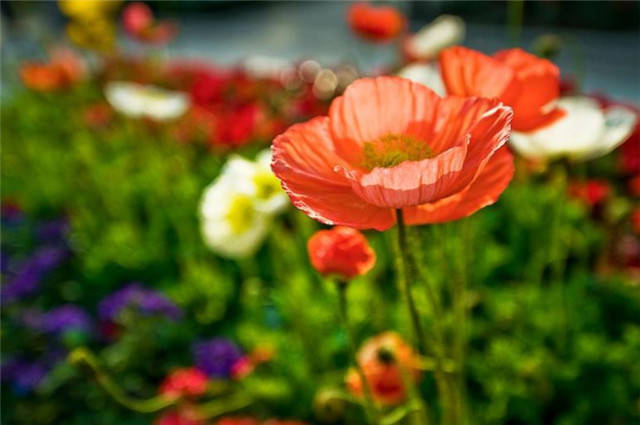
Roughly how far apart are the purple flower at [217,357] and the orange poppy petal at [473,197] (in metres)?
0.75

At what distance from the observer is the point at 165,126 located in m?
2.30

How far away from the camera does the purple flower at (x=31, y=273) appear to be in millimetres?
1556

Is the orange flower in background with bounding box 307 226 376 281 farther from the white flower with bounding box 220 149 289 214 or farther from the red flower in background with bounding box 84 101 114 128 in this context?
the red flower in background with bounding box 84 101 114 128

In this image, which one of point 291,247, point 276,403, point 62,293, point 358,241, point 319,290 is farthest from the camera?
point 62,293

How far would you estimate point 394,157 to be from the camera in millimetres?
493

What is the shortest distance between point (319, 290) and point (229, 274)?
267mm

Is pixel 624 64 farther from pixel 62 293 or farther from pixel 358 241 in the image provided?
pixel 358 241

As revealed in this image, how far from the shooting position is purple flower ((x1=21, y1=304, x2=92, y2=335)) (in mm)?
1379

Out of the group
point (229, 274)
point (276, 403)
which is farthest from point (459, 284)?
point (229, 274)

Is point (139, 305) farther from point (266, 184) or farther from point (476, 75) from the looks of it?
point (476, 75)

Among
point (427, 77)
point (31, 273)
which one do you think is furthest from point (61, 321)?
point (427, 77)

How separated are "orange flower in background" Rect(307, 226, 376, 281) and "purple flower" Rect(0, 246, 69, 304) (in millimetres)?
1159

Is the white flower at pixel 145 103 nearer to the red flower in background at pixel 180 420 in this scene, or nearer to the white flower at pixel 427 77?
the red flower in background at pixel 180 420

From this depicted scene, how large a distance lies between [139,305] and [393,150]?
36.9 inches
